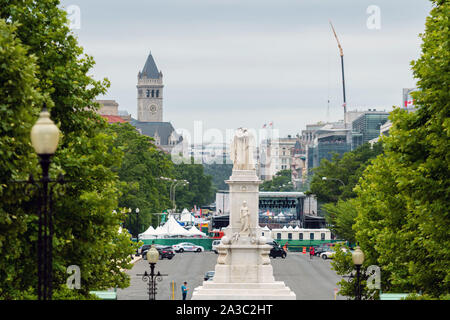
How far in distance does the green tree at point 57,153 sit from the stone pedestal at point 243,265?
11514 millimetres

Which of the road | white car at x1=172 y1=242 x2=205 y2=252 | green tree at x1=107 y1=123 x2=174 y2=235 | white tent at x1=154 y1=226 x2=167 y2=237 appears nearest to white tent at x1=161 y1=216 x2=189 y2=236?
white tent at x1=154 y1=226 x2=167 y2=237

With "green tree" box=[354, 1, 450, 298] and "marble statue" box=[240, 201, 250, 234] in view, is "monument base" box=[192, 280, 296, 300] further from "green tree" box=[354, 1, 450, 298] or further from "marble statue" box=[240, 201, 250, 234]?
"green tree" box=[354, 1, 450, 298]

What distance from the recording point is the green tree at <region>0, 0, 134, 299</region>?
70.2ft

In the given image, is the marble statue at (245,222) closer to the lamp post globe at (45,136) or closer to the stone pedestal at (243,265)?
the stone pedestal at (243,265)

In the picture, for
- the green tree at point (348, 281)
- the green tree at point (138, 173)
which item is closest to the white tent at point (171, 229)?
the green tree at point (138, 173)

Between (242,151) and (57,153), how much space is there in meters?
22.4

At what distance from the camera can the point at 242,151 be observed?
49.6m

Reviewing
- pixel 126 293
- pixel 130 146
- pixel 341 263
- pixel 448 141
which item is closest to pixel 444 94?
pixel 448 141

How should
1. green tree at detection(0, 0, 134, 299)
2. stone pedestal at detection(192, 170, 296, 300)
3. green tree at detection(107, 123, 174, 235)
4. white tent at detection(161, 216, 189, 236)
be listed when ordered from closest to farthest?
green tree at detection(0, 0, 134, 299), stone pedestal at detection(192, 170, 296, 300), green tree at detection(107, 123, 174, 235), white tent at detection(161, 216, 189, 236)

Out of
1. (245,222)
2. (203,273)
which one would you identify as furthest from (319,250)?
(245,222)

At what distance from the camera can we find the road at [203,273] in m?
54.3

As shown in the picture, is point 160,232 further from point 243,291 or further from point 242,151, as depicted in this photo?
point 243,291

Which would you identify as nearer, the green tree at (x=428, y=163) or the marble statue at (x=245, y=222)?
the green tree at (x=428, y=163)
